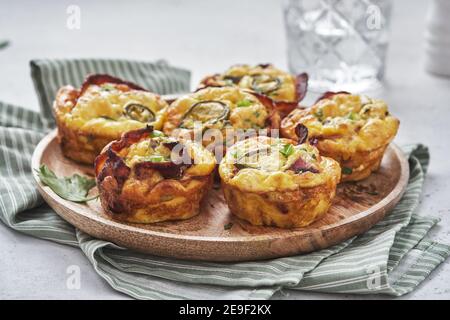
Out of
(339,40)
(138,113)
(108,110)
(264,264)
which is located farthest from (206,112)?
(339,40)

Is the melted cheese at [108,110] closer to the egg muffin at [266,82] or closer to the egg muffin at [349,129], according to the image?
the egg muffin at [266,82]

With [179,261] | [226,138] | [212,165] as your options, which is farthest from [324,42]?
[179,261]

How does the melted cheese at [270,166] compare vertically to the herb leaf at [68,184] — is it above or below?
above

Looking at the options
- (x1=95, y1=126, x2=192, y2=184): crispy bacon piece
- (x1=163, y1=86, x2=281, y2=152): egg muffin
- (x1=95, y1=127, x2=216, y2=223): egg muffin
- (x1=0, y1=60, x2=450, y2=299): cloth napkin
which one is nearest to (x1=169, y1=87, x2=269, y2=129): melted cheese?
(x1=163, y1=86, x2=281, y2=152): egg muffin

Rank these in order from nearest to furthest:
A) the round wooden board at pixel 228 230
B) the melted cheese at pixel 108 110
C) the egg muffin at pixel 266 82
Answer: the round wooden board at pixel 228 230, the melted cheese at pixel 108 110, the egg muffin at pixel 266 82

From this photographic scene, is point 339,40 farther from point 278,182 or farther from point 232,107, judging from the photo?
point 278,182

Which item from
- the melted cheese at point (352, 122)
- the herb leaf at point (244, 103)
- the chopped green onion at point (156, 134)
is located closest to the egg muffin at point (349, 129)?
the melted cheese at point (352, 122)
